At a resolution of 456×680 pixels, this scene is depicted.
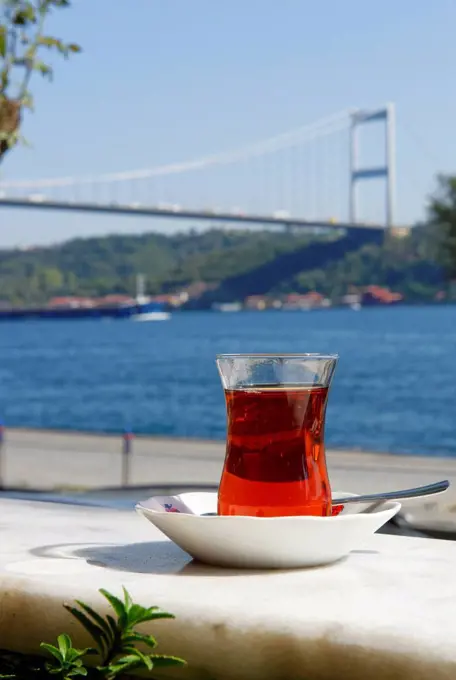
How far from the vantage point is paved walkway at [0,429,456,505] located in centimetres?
1060

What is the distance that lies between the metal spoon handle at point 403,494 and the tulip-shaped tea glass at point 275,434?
58 mm

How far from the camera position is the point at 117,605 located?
829mm

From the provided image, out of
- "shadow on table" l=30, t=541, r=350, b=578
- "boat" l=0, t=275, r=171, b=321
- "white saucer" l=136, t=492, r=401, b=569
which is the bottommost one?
"boat" l=0, t=275, r=171, b=321

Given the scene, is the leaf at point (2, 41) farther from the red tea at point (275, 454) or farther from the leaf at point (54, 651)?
the leaf at point (54, 651)

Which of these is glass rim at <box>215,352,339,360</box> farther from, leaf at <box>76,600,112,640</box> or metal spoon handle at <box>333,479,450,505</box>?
leaf at <box>76,600,112,640</box>

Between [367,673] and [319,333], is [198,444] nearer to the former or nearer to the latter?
[367,673]

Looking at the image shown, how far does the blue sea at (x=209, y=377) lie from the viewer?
34.3 metres

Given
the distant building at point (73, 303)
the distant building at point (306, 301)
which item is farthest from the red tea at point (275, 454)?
the distant building at point (73, 303)

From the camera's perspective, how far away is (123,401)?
42.5 meters

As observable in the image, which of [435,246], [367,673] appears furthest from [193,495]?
[435,246]

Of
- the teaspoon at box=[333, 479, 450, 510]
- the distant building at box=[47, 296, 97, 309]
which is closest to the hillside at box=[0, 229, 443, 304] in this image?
the distant building at box=[47, 296, 97, 309]

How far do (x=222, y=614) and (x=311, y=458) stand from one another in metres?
0.19

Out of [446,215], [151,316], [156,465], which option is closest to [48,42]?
→ [156,465]

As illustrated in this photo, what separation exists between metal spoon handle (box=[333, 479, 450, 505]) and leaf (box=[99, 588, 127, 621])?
0.24 m
